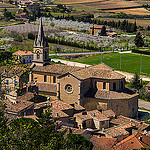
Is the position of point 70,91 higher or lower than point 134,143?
higher

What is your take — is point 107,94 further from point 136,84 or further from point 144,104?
point 136,84

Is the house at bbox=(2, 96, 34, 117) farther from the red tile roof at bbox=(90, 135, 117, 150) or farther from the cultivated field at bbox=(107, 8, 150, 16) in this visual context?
the cultivated field at bbox=(107, 8, 150, 16)

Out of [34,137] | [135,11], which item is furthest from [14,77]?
[135,11]

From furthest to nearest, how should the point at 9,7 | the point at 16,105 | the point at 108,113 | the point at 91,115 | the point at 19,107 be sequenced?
the point at 9,7 → the point at 108,113 → the point at 91,115 → the point at 16,105 → the point at 19,107

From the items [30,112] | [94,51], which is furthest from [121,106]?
[94,51]

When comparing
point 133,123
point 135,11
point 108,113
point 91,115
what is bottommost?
point 133,123

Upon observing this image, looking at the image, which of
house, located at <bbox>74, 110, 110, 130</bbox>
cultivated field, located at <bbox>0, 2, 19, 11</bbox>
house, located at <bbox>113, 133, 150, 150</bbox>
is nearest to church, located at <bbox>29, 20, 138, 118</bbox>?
house, located at <bbox>74, 110, 110, 130</bbox>

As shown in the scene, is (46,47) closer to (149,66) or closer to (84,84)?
(84,84)

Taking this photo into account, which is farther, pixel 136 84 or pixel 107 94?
pixel 136 84

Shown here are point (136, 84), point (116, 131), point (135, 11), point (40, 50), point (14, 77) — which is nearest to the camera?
point (14, 77)
